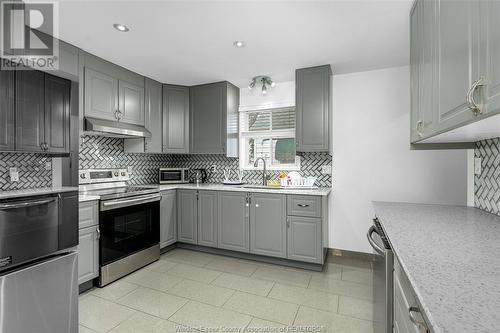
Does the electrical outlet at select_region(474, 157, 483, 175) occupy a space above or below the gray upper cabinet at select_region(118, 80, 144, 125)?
below

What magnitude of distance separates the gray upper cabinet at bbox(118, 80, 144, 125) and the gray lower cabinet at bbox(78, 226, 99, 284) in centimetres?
137

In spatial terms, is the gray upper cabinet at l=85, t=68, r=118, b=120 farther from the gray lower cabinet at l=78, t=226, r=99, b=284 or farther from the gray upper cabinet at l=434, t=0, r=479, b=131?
the gray upper cabinet at l=434, t=0, r=479, b=131

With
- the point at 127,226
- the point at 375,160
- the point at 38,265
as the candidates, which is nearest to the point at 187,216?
the point at 127,226

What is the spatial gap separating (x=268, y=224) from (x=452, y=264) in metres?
2.21

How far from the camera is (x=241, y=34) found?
2.19 meters

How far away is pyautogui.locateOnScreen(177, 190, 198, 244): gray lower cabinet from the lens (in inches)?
132

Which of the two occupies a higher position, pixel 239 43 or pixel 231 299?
pixel 239 43

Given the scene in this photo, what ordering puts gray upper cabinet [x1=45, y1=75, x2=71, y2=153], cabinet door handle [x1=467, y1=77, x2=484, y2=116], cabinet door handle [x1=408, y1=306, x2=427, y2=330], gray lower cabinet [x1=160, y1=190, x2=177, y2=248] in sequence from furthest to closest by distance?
gray lower cabinet [x1=160, y1=190, x2=177, y2=248]
gray upper cabinet [x1=45, y1=75, x2=71, y2=153]
cabinet door handle [x1=467, y1=77, x2=484, y2=116]
cabinet door handle [x1=408, y1=306, x2=427, y2=330]

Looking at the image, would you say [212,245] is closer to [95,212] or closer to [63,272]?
[95,212]

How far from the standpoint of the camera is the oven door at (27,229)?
1.43m

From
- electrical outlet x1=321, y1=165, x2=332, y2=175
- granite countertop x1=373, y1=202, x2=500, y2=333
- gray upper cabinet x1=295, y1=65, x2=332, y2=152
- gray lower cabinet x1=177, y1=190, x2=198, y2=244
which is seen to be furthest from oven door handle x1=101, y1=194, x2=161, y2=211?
granite countertop x1=373, y1=202, x2=500, y2=333

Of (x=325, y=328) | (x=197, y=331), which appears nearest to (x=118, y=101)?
(x=197, y=331)

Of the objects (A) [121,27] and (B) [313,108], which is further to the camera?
(B) [313,108]

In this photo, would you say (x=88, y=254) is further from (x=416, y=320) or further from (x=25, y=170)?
(x=416, y=320)
